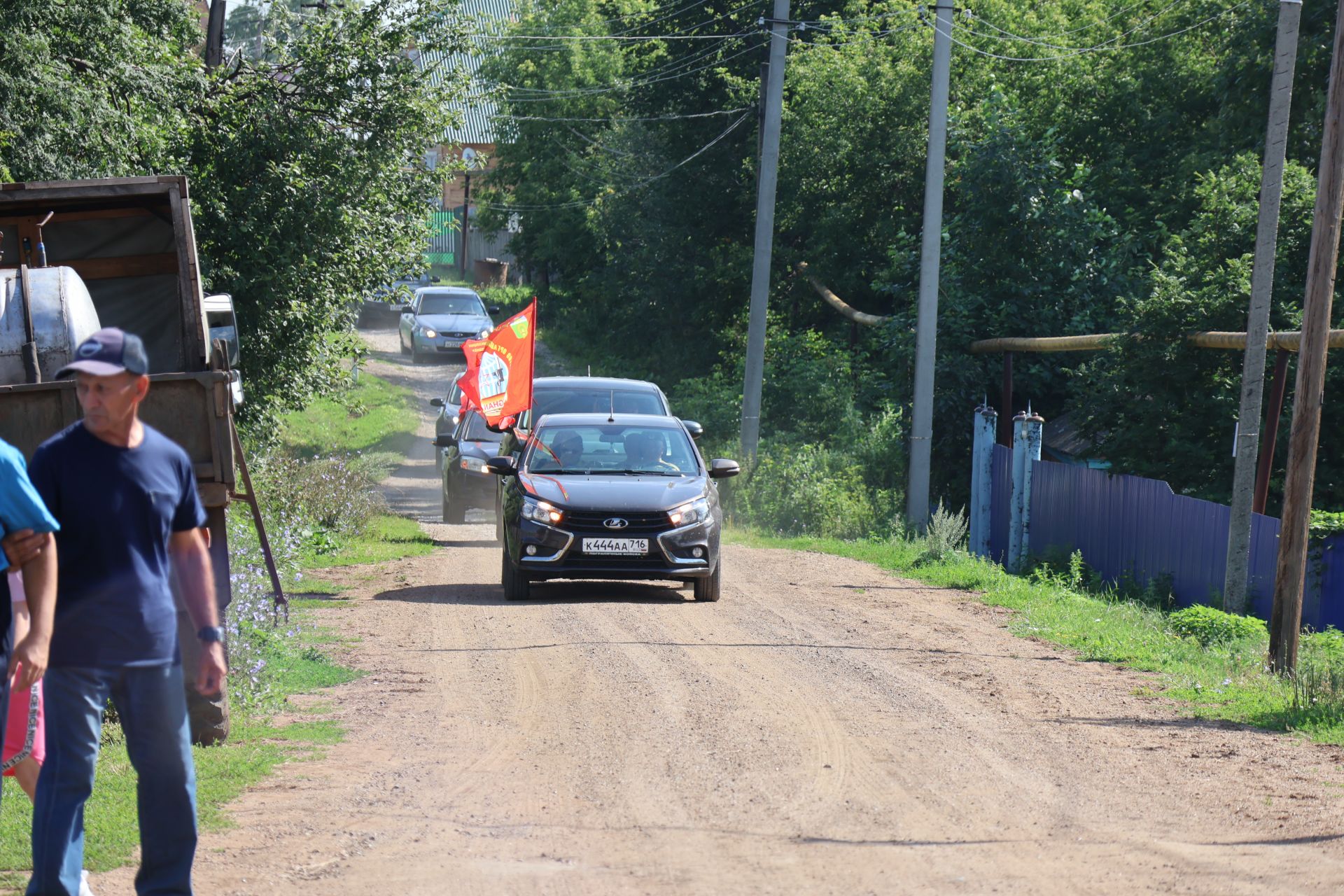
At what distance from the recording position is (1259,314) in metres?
12.7

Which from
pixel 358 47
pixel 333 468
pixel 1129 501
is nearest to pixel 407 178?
pixel 358 47

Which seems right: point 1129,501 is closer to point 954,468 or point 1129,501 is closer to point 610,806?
point 954,468

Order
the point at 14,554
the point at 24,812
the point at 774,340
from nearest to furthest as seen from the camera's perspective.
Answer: the point at 14,554
the point at 24,812
the point at 774,340

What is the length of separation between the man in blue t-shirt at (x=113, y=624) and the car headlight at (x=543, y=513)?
7699mm

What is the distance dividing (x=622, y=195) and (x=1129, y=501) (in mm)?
21459

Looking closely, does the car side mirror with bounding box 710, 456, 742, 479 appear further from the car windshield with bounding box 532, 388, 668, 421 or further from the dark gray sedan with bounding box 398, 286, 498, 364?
the dark gray sedan with bounding box 398, 286, 498, 364

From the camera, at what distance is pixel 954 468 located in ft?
75.0

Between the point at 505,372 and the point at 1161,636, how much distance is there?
831 cm

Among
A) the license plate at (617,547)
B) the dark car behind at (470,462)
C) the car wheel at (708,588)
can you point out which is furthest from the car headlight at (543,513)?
the dark car behind at (470,462)

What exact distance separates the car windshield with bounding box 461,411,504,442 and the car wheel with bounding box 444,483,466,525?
98cm

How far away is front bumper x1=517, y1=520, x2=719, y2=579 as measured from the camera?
1230 centimetres

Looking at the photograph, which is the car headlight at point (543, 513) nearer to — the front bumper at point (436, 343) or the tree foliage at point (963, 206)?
the tree foliage at point (963, 206)

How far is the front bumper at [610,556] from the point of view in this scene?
1230cm

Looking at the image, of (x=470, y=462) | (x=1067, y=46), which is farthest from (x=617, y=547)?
(x=1067, y=46)
